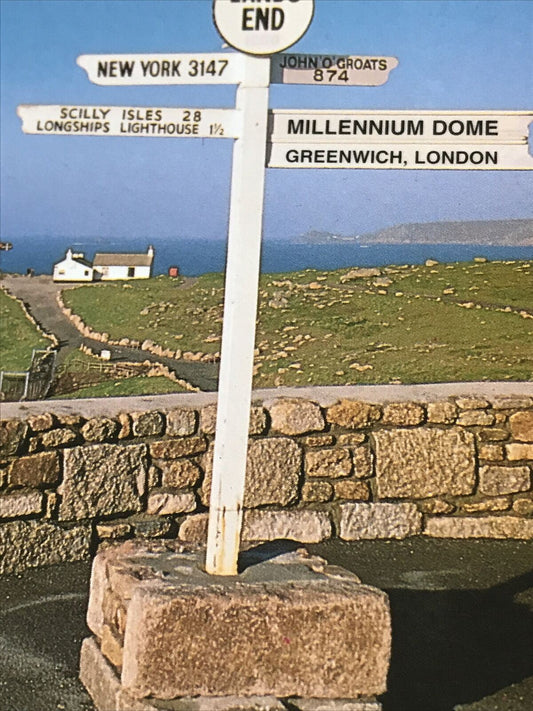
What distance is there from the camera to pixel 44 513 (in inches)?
179

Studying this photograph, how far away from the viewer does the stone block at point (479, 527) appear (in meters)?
5.12

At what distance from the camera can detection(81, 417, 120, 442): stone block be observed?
4.59 meters

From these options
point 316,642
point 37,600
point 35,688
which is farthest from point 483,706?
point 37,600

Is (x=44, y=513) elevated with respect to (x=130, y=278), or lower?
lower

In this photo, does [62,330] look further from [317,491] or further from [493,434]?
[493,434]

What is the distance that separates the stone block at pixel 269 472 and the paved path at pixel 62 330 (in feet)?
3.38

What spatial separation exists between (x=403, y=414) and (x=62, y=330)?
2799 millimetres

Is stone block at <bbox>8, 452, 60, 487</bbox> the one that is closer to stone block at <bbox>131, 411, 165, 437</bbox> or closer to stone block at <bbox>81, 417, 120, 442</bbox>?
stone block at <bbox>81, 417, 120, 442</bbox>

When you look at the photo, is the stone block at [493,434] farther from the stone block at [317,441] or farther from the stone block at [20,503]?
the stone block at [20,503]

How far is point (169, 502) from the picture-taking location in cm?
476

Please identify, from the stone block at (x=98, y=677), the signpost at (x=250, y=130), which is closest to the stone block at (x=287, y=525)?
Answer: the stone block at (x=98, y=677)

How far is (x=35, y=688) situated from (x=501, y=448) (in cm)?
265

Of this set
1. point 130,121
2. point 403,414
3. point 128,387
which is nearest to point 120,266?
point 128,387

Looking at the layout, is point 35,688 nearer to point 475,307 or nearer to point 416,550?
point 416,550
